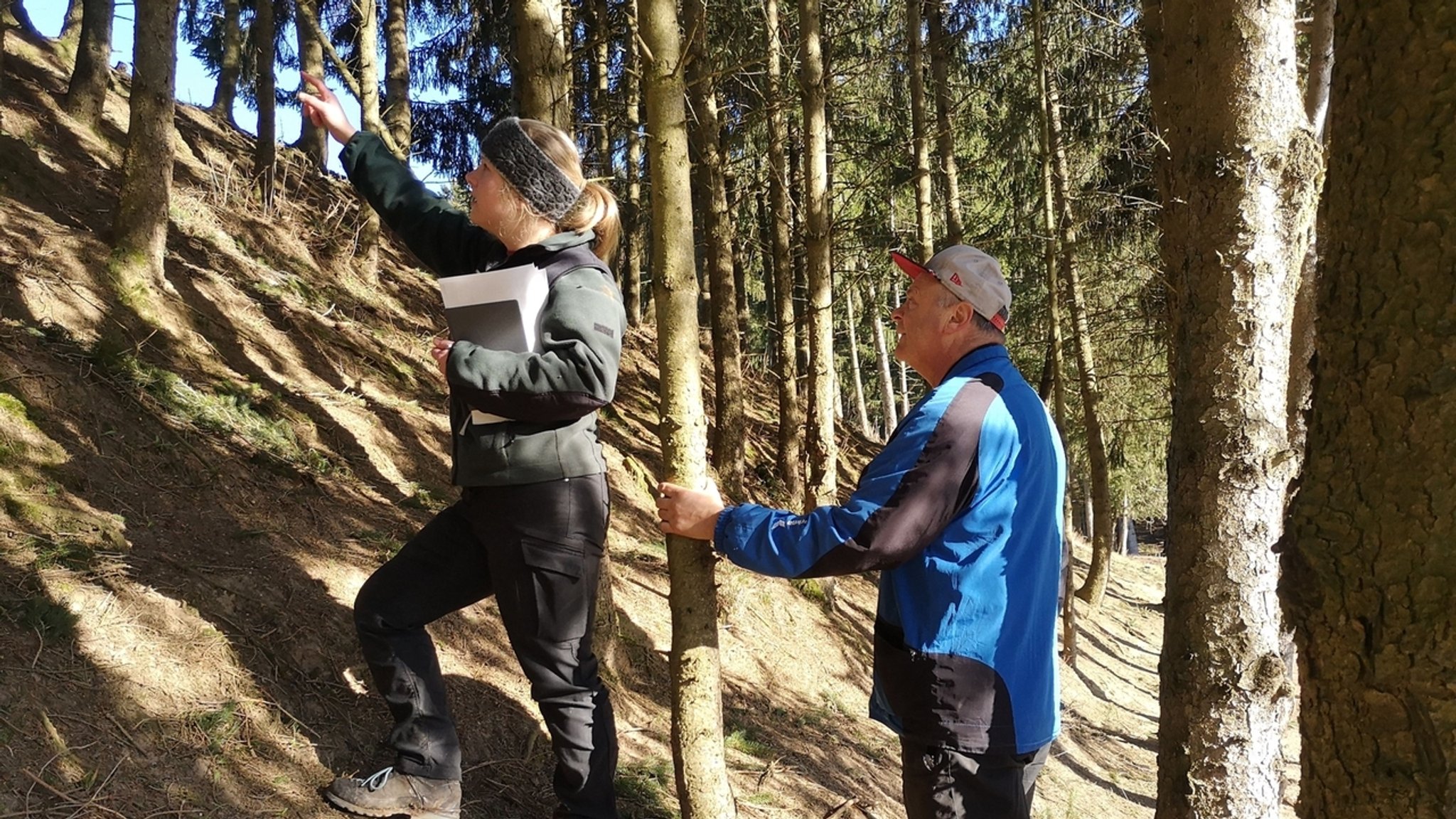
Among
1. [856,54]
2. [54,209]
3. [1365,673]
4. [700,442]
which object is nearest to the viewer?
[1365,673]

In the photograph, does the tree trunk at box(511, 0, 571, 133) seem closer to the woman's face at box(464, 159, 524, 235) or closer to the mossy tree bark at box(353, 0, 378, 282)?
the woman's face at box(464, 159, 524, 235)

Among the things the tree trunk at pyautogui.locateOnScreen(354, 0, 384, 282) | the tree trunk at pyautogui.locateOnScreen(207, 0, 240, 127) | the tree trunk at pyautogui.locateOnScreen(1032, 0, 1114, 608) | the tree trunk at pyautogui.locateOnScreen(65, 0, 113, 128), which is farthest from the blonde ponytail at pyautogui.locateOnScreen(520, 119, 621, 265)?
the tree trunk at pyautogui.locateOnScreen(207, 0, 240, 127)

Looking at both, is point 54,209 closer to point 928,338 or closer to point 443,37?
point 928,338

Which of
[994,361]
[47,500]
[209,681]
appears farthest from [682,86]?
[47,500]

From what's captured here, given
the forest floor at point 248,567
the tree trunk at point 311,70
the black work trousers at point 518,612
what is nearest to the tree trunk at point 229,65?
the tree trunk at point 311,70

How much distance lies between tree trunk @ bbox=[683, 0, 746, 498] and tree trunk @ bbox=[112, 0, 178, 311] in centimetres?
440

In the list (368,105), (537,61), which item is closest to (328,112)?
(537,61)

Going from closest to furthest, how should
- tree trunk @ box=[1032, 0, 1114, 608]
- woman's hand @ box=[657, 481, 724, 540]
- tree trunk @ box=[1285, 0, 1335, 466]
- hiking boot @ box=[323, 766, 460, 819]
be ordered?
woman's hand @ box=[657, 481, 724, 540] → hiking boot @ box=[323, 766, 460, 819] → tree trunk @ box=[1285, 0, 1335, 466] → tree trunk @ box=[1032, 0, 1114, 608]

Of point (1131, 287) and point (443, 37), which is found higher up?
point (443, 37)

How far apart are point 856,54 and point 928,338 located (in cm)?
1102

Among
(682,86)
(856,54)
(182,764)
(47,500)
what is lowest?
(182,764)

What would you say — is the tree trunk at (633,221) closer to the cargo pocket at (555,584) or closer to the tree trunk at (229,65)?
the tree trunk at (229,65)

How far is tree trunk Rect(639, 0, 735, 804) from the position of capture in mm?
3316

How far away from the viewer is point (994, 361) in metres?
2.89
